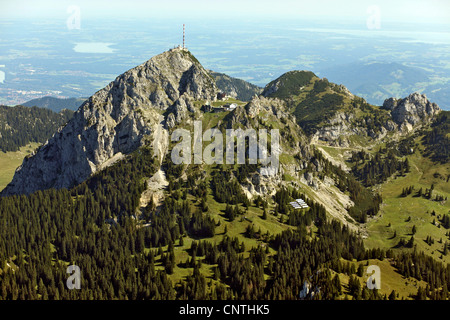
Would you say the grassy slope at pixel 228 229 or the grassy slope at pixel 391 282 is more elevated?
the grassy slope at pixel 391 282

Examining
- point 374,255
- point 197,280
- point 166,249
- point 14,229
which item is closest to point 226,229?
point 166,249

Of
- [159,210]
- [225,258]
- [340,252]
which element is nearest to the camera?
[225,258]

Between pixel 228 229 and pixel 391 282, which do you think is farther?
pixel 228 229

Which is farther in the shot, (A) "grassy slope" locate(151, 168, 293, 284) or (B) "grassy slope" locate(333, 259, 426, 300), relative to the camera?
(A) "grassy slope" locate(151, 168, 293, 284)

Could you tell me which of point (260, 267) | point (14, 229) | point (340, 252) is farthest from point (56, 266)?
point (340, 252)

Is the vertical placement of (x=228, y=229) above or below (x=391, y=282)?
below

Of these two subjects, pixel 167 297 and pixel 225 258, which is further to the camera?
pixel 225 258

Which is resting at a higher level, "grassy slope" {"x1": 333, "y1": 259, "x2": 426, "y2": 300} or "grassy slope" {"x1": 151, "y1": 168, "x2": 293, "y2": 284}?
"grassy slope" {"x1": 333, "y1": 259, "x2": 426, "y2": 300}

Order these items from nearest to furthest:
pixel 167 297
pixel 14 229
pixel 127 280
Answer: pixel 167 297 < pixel 127 280 < pixel 14 229

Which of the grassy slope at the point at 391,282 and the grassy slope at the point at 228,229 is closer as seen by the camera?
the grassy slope at the point at 391,282

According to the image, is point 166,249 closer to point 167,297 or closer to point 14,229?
point 167,297
